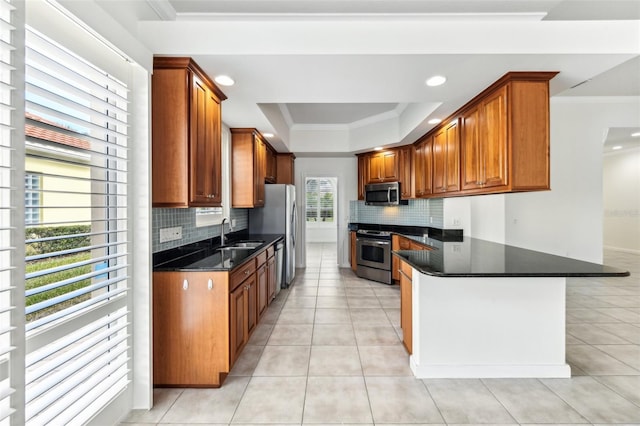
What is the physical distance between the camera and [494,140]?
99.3 inches

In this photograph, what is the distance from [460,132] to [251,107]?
223cm

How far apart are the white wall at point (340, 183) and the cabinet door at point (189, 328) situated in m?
3.99

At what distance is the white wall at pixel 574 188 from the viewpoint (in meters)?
4.49

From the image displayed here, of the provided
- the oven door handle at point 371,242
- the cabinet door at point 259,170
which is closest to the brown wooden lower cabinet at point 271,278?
the cabinet door at point 259,170

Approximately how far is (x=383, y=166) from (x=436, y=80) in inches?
118

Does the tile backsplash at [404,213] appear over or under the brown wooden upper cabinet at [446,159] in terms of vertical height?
under

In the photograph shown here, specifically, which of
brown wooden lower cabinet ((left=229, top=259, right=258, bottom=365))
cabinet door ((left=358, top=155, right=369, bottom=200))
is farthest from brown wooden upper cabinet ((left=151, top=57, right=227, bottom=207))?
cabinet door ((left=358, top=155, right=369, bottom=200))

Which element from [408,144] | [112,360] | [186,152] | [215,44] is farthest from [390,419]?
[408,144]

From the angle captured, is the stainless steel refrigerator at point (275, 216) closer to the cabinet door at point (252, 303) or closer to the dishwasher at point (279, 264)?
the dishwasher at point (279, 264)

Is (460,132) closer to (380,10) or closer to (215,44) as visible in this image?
(380,10)

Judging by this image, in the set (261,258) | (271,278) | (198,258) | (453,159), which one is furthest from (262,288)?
(453,159)

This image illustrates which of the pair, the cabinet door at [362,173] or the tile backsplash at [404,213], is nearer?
the tile backsplash at [404,213]

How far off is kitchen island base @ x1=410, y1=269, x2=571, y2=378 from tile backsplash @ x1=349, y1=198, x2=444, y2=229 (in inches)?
94.0

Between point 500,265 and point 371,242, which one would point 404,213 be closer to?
point 371,242
